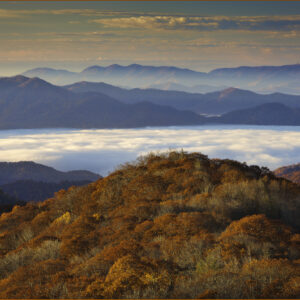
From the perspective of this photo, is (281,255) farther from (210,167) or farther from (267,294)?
(210,167)

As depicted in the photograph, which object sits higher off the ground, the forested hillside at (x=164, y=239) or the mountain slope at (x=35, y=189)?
the forested hillside at (x=164, y=239)

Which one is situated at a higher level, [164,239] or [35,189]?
[164,239]

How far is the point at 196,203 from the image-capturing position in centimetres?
1539

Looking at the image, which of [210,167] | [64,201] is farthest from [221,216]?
[64,201]

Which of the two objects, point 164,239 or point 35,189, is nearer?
point 164,239

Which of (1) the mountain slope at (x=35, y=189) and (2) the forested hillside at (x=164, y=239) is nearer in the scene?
(2) the forested hillside at (x=164, y=239)

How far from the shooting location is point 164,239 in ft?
39.0

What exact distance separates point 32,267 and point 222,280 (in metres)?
5.33

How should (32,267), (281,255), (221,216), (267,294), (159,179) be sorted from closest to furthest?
(267,294), (281,255), (32,267), (221,216), (159,179)

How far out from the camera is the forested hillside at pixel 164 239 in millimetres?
8914

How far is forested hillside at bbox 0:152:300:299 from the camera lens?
8914mm

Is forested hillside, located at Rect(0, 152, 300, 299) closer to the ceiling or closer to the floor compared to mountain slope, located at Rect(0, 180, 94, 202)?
closer to the ceiling

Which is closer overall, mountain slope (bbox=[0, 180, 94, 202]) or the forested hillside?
the forested hillside

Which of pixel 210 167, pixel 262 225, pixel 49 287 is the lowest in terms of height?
pixel 49 287
